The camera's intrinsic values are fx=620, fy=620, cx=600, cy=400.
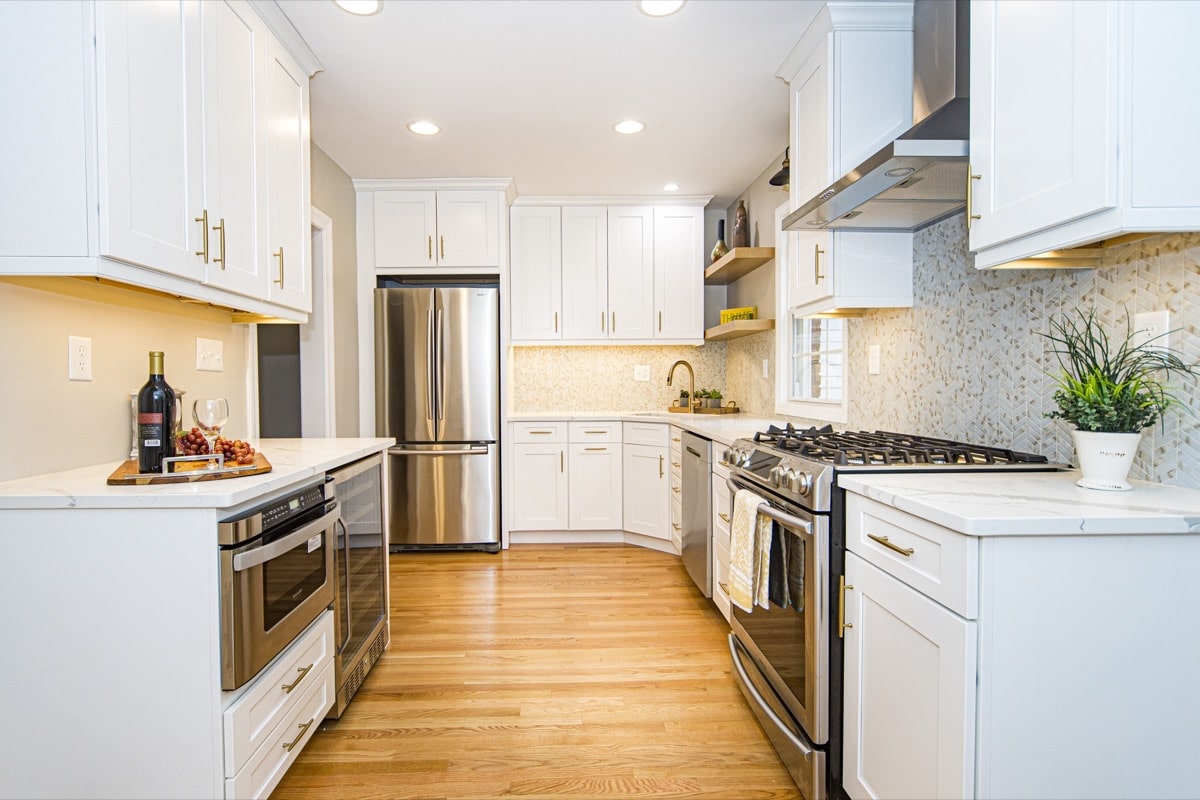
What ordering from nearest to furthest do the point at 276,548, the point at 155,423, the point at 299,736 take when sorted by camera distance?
the point at 276,548
the point at 155,423
the point at 299,736

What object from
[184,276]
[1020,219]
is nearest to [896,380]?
[1020,219]

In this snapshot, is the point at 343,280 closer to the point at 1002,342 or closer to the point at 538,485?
the point at 538,485

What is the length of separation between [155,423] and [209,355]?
83cm

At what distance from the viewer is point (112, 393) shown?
187 centimetres

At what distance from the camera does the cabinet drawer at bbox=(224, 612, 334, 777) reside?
4.65ft

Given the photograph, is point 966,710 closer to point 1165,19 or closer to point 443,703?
point 1165,19

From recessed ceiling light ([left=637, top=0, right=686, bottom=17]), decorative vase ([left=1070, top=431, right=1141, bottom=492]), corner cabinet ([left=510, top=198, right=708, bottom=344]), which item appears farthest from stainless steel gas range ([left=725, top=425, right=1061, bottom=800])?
corner cabinet ([left=510, top=198, right=708, bottom=344])

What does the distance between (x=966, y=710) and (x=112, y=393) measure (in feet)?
7.69

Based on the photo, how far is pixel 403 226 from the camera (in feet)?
14.0

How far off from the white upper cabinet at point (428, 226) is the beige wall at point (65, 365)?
213 centimetres

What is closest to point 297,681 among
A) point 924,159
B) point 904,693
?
point 904,693

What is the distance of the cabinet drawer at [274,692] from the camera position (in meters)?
1.42

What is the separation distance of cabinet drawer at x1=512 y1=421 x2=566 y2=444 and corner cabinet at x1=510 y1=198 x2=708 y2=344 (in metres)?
0.67

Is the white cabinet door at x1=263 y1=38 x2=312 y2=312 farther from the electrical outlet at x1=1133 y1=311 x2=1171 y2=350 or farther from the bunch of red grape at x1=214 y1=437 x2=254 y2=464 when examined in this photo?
the electrical outlet at x1=1133 y1=311 x2=1171 y2=350
